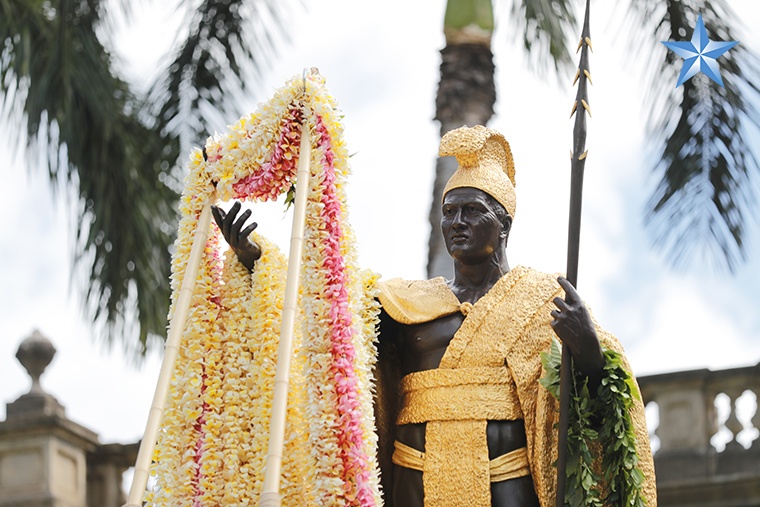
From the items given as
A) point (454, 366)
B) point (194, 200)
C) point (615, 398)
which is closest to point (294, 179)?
point (194, 200)

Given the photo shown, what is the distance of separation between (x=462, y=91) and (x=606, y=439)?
6434mm

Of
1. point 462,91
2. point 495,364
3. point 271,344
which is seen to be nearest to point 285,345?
point 271,344

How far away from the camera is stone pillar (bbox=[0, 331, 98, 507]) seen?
1650 centimetres

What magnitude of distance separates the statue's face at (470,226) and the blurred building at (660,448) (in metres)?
6.91

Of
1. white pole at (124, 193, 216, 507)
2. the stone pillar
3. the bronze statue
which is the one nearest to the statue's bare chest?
the bronze statue

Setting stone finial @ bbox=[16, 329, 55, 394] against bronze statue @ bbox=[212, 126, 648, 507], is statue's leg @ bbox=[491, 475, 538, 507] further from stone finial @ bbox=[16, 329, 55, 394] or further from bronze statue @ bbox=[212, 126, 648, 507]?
stone finial @ bbox=[16, 329, 55, 394]

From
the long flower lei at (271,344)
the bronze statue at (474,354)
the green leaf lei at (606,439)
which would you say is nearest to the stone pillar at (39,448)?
the long flower lei at (271,344)

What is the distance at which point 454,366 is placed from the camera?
28.6 ft

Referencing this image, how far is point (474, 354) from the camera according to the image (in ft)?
28.6

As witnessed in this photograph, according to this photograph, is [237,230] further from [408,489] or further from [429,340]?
[408,489]

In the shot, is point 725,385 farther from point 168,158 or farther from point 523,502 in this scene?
point 523,502

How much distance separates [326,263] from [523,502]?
1.24 m

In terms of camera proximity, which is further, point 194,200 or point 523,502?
point 194,200

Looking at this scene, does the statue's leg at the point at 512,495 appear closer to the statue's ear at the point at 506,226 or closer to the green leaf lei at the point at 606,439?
the green leaf lei at the point at 606,439
